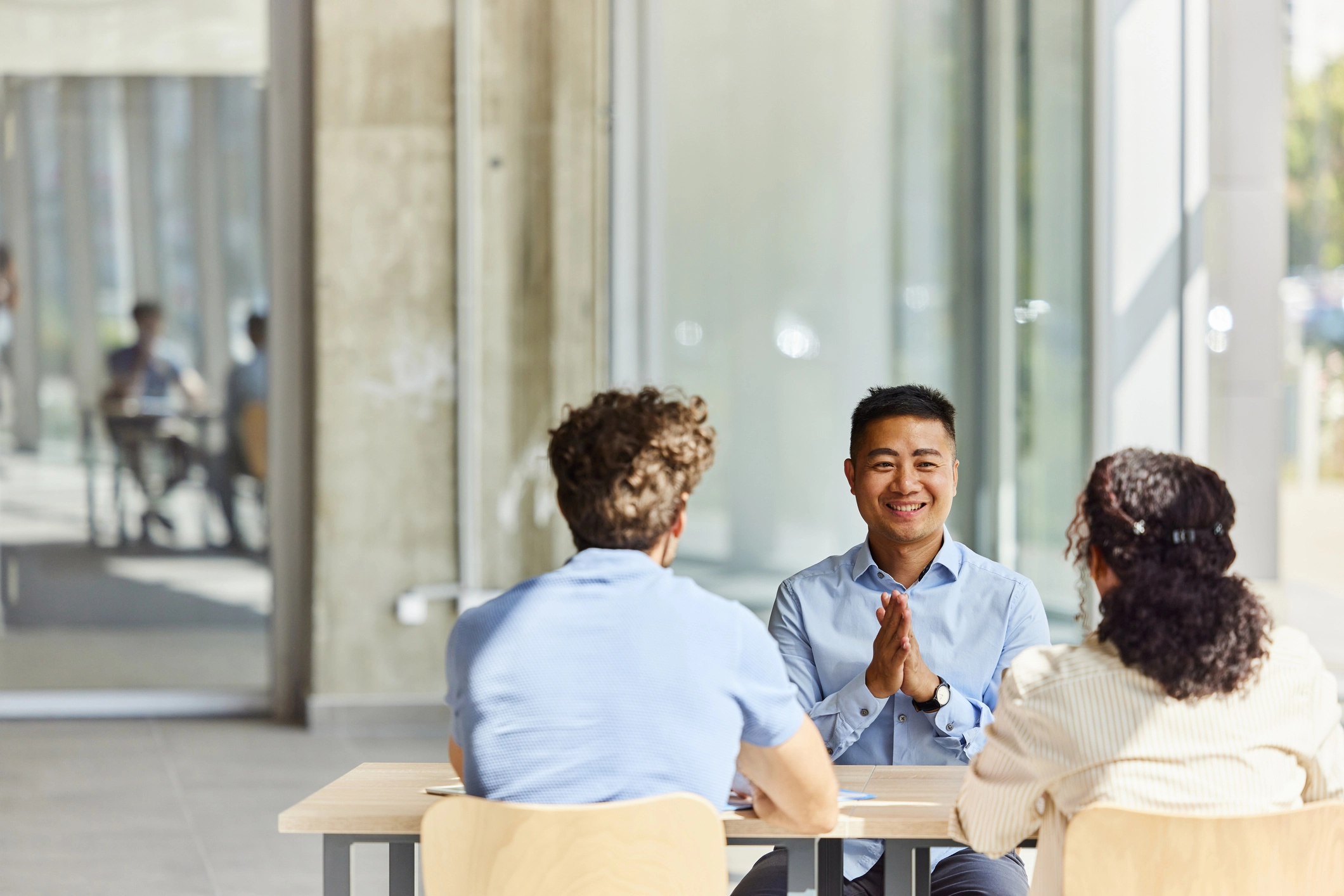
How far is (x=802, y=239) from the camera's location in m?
5.35

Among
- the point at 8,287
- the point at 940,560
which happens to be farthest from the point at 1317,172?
the point at 8,287

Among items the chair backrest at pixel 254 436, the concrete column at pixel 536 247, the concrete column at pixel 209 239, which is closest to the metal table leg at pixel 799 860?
the concrete column at pixel 536 247

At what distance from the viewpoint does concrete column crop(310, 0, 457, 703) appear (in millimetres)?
5094

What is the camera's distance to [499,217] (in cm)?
515

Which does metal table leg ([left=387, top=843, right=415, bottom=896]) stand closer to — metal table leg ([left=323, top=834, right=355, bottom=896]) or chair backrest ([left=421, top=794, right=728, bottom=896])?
metal table leg ([left=323, top=834, right=355, bottom=896])

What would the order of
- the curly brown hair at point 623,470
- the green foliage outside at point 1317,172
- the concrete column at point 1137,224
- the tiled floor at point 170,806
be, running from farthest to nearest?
the green foliage outside at point 1317,172 → the concrete column at point 1137,224 → the tiled floor at point 170,806 → the curly brown hair at point 623,470

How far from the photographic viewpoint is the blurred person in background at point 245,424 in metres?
5.52

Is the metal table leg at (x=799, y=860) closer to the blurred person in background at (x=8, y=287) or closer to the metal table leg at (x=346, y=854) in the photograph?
the metal table leg at (x=346, y=854)

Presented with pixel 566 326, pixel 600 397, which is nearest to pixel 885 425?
pixel 600 397

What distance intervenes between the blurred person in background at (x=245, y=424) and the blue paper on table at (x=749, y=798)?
13.2 feet

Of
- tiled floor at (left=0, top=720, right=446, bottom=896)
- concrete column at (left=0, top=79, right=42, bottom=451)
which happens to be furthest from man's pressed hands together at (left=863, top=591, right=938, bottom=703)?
concrete column at (left=0, top=79, right=42, bottom=451)

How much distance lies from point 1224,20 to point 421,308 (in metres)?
3.25

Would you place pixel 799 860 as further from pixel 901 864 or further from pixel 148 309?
pixel 148 309

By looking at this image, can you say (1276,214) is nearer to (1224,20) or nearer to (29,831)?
(1224,20)
